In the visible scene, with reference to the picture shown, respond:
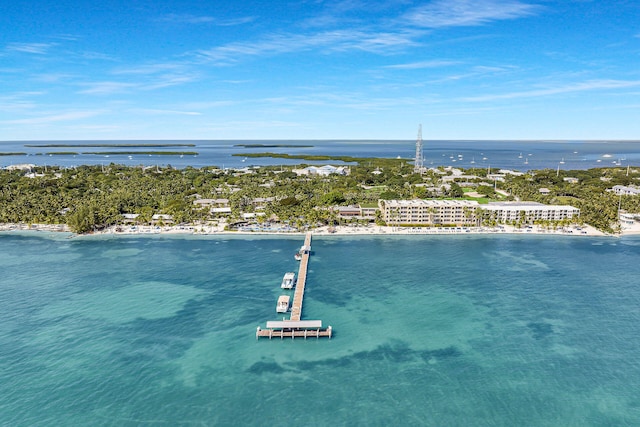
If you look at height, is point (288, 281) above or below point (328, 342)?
above

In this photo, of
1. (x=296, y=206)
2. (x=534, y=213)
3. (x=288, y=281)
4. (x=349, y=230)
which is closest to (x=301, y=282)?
(x=288, y=281)

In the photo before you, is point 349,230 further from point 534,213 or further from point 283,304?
point 534,213

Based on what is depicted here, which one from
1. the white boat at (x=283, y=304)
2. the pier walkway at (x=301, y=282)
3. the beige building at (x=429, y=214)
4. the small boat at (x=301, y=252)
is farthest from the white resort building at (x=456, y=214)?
the white boat at (x=283, y=304)

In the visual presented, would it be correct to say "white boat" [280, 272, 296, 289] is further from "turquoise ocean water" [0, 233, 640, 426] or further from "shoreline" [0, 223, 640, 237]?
"shoreline" [0, 223, 640, 237]

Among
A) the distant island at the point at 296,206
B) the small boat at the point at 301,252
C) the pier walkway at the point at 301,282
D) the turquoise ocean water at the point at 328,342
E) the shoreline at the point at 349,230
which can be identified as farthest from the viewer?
the distant island at the point at 296,206

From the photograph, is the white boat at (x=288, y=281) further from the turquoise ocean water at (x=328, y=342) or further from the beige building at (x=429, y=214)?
the beige building at (x=429, y=214)

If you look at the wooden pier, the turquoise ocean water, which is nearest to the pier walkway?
the wooden pier

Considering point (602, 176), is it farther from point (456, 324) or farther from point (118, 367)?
point (118, 367)
